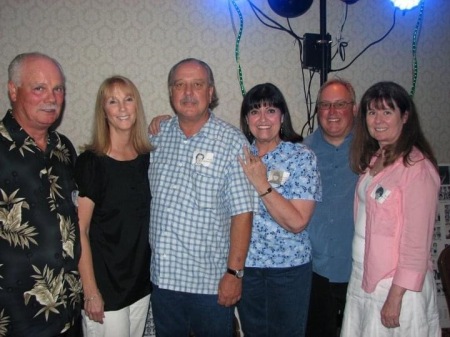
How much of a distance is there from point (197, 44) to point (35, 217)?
6.03ft

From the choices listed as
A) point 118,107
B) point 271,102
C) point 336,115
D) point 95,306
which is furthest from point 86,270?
point 336,115

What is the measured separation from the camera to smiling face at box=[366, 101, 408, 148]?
1712 mm

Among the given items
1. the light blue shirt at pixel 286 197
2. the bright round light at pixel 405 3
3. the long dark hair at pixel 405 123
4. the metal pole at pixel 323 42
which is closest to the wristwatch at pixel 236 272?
the light blue shirt at pixel 286 197

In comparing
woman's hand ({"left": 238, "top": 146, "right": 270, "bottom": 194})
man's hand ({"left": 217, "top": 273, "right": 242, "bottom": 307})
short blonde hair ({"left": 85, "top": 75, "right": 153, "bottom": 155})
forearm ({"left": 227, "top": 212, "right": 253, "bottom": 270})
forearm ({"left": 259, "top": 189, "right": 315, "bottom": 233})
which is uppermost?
short blonde hair ({"left": 85, "top": 75, "right": 153, "bottom": 155})

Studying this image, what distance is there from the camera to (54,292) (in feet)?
5.17

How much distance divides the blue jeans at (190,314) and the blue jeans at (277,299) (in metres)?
0.17

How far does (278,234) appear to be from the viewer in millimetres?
1888

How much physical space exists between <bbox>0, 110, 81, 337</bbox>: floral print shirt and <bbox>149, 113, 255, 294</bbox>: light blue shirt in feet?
1.33

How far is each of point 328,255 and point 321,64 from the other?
61.3 inches

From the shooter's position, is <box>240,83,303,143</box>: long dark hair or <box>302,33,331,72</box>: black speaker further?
<box>302,33,331,72</box>: black speaker

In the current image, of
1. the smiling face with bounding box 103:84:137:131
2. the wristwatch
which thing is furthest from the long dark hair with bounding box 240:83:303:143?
the wristwatch

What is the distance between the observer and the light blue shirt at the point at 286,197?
1863 millimetres

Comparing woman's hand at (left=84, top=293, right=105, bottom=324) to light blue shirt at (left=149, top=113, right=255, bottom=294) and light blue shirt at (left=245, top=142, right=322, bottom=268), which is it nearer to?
light blue shirt at (left=149, top=113, right=255, bottom=294)

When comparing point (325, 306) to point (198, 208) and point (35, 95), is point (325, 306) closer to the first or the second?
point (198, 208)
